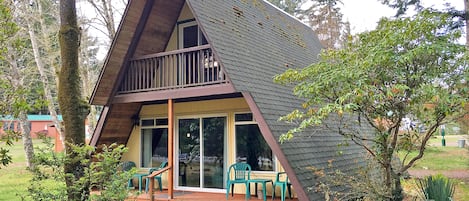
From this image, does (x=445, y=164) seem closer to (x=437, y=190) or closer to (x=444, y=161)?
(x=444, y=161)

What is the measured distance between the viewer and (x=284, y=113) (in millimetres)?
7363

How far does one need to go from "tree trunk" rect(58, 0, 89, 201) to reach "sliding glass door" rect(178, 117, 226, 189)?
14.6 ft

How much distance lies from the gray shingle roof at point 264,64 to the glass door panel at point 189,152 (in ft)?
7.55

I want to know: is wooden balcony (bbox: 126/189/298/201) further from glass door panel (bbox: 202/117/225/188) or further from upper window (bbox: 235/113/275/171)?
upper window (bbox: 235/113/275/171)

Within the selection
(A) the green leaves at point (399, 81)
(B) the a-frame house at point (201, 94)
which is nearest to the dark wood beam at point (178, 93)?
(B) the a-frame house at point (201, 94)

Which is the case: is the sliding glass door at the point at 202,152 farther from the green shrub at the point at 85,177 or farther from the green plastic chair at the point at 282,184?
the green shrub at the point at 85,177

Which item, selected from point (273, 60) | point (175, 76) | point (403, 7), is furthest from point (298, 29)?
point (175, 76)

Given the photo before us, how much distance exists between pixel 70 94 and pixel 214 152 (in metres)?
4.71

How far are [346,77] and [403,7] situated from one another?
9479 mm

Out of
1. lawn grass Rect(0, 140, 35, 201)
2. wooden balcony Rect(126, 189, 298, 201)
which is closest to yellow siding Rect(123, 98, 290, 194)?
wooden balcony Rect(126, 189, 298, 201)

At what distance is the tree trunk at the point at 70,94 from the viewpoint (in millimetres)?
4598

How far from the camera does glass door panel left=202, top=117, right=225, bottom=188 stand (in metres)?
8.82

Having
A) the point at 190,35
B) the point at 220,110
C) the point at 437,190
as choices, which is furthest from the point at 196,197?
the point at 437,190

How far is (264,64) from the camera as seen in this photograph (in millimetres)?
8344
